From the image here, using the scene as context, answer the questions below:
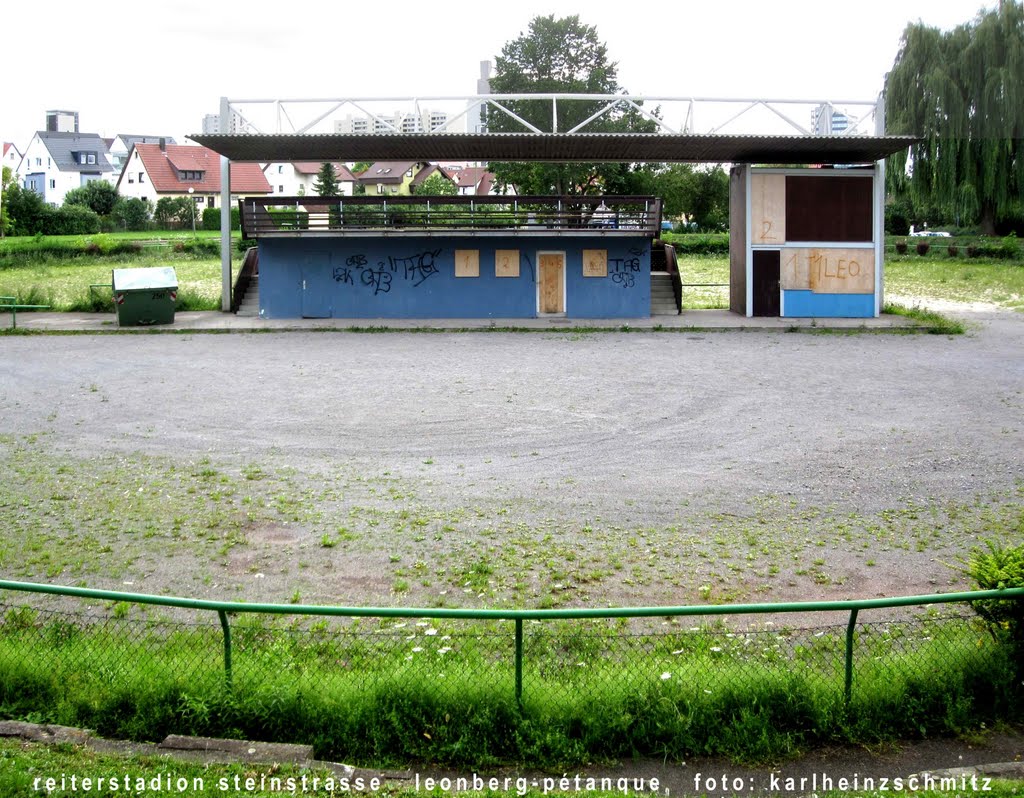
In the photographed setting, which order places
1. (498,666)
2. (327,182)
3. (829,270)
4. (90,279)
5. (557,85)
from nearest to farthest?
(498,666) < (829,270) < (90,279) < (557,85) < (327,182)

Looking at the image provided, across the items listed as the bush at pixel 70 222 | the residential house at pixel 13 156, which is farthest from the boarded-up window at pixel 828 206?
the residential house at pixel 13 156

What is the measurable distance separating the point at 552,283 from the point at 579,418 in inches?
664

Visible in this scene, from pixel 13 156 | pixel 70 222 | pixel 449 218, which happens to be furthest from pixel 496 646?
pixel 13 156

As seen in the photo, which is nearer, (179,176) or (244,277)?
(244,277)

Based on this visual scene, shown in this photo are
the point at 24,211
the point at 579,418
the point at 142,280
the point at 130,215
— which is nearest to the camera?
the point at 579,418

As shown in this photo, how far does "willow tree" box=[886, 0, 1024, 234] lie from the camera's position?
50253 millimetres

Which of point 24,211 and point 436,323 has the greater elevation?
point 24,211

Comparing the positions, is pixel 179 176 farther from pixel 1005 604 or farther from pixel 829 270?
pixel 1005 604

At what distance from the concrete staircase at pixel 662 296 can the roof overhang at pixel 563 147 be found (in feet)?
12.8

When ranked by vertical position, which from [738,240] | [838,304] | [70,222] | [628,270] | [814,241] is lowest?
[838,304]

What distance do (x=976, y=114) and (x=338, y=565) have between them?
49345mm

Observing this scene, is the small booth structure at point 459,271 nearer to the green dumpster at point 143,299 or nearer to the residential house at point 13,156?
the green dumpster at point 143,299

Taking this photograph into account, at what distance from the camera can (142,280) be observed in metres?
31.9

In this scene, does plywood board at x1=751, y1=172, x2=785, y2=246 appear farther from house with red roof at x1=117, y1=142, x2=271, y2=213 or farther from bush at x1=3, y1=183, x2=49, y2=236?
house with red roof at x1=117, y1=142, x2=271, y2=213
